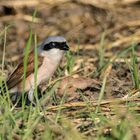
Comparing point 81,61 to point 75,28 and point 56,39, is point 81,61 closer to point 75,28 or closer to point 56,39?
point 56,39

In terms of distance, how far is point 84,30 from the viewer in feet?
37.3

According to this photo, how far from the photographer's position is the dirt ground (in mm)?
8500

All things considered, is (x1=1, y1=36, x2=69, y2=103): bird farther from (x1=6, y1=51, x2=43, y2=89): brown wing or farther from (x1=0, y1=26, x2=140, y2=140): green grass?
(x1=0, y1=26, x2=140, y2=140): green grass

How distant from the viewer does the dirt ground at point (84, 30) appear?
8500mm

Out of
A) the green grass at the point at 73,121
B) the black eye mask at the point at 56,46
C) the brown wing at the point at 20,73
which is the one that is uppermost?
the black eye mask at the point at 56,46

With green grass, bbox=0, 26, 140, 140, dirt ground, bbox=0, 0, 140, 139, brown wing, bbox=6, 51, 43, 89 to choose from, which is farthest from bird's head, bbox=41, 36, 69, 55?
green grass, bbox=0, 26, 140, 140

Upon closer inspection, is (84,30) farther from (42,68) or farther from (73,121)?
(73,121)

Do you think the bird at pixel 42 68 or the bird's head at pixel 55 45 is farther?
the bird at pixel 42 68

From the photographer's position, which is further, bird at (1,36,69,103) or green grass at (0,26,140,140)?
bird at (1,36,69,103)

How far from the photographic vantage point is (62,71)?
8.16 m

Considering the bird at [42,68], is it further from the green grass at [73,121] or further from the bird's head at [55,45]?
the green grass at [73,121]

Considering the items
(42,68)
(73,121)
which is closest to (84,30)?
(42,68)

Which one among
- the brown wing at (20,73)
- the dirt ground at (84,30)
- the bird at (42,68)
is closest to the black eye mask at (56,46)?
the bird at (42,68)

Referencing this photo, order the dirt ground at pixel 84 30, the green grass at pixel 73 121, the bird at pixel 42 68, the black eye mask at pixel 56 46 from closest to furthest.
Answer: the green grass at pixel 73 121 < the black eye mask at pixel 56 46 < the bird at pixel 42 68 < the dirt ground at pixel 84 30
